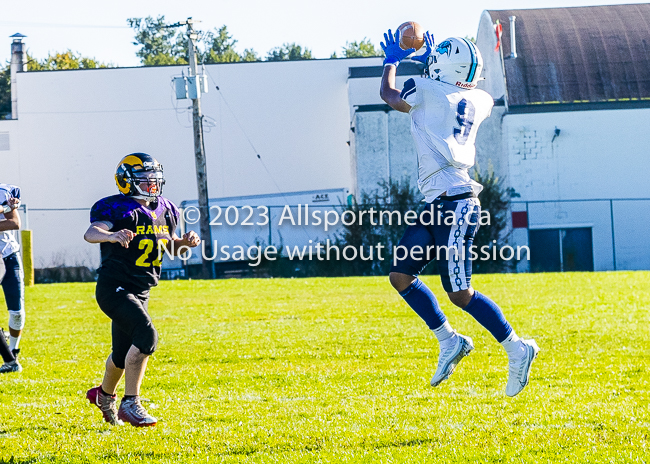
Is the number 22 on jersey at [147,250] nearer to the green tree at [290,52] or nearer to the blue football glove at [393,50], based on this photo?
the blue football glove at [393,50]

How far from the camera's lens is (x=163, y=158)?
139ft

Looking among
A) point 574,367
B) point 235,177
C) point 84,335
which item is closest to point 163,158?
point 235,177

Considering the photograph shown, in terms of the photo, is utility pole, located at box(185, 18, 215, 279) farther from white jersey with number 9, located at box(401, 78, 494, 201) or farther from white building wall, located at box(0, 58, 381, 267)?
white jersey with number 9, located at box(401, 78, 494, 201)

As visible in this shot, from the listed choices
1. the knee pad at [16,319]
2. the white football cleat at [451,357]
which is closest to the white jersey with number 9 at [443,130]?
the white football cleat at [451,357]

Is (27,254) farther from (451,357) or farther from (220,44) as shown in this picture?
(220,44)

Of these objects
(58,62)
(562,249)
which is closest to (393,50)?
(562,249)

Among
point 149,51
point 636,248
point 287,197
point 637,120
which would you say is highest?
point 149,51

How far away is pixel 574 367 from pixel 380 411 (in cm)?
307

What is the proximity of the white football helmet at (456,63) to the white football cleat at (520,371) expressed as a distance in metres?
1.90

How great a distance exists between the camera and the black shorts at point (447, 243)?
6.01 metres

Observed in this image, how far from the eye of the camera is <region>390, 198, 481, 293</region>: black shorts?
19.7ft

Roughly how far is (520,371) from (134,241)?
2.82 m

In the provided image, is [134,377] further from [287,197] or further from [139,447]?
[287,197]

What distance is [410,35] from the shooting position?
6406 mm
